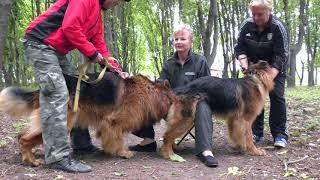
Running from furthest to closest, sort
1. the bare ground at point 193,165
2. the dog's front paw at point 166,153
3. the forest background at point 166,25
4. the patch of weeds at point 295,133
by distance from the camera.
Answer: the forest background at point 166,25
the patch of weeds at point 295,133
the dog's front paw at point 166,153
the bare ground at point 193,165

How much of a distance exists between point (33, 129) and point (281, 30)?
3.61 metres

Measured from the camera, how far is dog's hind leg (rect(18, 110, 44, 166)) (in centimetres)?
453

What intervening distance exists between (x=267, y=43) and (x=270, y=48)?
9 centimetres

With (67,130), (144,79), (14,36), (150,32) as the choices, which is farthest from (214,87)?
(150,32)

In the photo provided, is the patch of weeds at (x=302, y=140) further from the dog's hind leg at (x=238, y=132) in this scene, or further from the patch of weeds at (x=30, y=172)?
the patch of weeds at (x=30, y=172)

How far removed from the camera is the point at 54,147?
4383 millimetres

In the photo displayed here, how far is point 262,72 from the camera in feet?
18.4

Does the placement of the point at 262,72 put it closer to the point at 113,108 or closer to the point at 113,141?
the point at 113,108

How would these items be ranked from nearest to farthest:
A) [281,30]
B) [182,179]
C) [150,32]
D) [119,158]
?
1. [182,179]
2. [119,158]
3. [281,30]
4. [150,32]

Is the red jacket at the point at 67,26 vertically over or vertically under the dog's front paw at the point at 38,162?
over

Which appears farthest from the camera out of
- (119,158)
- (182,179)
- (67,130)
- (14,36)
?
(14,36)

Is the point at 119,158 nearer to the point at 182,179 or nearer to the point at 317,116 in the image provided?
the point at 182,179

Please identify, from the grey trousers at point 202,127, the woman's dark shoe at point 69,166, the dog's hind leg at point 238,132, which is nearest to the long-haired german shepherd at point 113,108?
the grey trousers at point 202,127

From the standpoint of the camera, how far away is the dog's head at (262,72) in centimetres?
557
